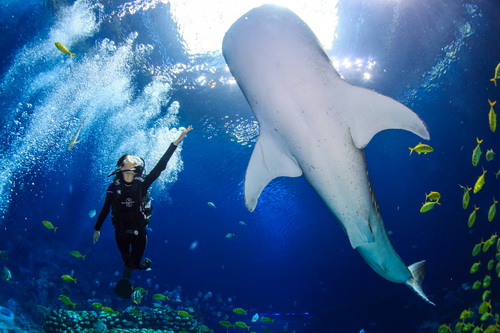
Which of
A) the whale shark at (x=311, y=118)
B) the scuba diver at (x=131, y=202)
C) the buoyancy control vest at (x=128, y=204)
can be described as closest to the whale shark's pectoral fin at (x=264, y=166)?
the whale shark at (x=311, y=118)

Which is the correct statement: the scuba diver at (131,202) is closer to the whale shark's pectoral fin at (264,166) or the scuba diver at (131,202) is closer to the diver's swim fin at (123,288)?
the diver's swim fin at (123,288)

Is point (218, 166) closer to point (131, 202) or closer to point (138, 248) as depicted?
point (138, 248)

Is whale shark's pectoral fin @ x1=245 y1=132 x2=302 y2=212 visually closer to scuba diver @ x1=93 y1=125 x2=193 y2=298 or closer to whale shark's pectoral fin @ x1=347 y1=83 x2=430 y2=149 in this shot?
whale shark's pectoral fin @ x1=347 y1=83 x2=430 y2=149

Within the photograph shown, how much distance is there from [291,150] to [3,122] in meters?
15.9

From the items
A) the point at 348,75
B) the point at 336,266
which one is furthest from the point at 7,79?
the point at 336,266

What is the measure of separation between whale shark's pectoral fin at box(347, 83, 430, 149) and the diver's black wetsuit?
2219 mm

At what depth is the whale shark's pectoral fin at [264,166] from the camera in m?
2.87

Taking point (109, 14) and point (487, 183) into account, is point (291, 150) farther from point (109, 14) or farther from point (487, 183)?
point (487, 183)

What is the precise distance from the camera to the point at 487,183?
14844 mm

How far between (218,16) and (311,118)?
5.43 metres

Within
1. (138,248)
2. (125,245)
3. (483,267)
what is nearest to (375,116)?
(138,248)

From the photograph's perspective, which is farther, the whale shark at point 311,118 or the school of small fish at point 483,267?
the school of small fish at point 483,267

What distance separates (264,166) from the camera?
3041mm

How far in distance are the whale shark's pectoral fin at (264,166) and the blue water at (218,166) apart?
215 inches
